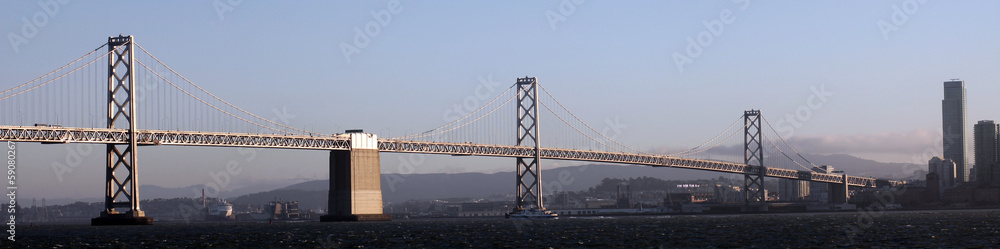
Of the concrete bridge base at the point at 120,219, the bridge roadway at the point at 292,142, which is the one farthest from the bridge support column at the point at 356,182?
the concrete bridge base at the point at 120,219

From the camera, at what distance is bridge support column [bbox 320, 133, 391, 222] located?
4606 inches

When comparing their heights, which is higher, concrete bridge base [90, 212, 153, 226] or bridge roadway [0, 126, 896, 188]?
bridge roadway [0, 126, 896, 188]

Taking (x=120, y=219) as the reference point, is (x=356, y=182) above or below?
above

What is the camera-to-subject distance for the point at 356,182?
117 m

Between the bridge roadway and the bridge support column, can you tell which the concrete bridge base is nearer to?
the bridge roadway

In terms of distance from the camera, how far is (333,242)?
7019 cm

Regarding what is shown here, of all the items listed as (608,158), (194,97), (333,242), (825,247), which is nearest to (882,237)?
(825,247)

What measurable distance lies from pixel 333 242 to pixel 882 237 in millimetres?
29162

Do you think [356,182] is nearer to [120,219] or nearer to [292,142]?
[292,142]

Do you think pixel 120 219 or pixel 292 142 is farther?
pixel 292 142

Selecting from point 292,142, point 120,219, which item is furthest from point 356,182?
Answer: point 120,219

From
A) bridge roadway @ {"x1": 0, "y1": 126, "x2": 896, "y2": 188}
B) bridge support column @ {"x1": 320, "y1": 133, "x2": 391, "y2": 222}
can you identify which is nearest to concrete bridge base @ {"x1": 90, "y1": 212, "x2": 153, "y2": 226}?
bridge roadway @ {"x1": 0, "y1": 126, "x2": 896, "y2": 188}

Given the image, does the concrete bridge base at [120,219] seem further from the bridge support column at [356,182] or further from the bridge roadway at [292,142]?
the bridge support column at [356,182]

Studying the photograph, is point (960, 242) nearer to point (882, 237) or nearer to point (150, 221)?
point (882, 237)
